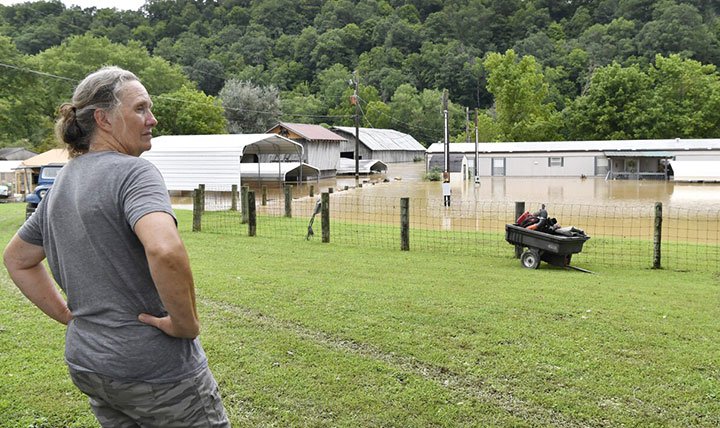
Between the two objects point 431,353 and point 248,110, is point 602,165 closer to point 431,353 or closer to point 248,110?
point 248,110

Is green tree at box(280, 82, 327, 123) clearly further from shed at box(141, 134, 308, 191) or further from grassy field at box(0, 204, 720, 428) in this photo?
grassy field at box(0, 204, 720, 428)

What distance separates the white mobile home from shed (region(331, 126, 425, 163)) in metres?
11.1

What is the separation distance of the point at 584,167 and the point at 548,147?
3.33m

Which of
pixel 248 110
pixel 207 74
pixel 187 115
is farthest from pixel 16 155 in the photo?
pixel 207 74

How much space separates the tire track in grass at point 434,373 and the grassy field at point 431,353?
0.02m

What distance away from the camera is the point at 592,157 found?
49406 mm

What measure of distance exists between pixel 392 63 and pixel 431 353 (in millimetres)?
126416

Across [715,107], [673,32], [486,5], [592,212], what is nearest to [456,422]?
[592,212]

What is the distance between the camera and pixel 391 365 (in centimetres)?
502

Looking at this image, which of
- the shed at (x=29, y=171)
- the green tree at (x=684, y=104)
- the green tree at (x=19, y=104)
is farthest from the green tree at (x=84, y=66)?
the green tree at (x=684, y=104)

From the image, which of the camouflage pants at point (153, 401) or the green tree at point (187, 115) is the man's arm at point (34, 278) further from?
the green tree at point (187, 115)

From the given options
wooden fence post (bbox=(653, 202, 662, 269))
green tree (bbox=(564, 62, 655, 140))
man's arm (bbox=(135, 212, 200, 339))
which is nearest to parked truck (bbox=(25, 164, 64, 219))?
wooden fence post (bbox=(653, 202, 662, 269))

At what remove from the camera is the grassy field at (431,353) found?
4.19 metres

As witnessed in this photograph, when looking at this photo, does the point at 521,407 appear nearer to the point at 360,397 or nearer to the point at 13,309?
the point at 360,397
